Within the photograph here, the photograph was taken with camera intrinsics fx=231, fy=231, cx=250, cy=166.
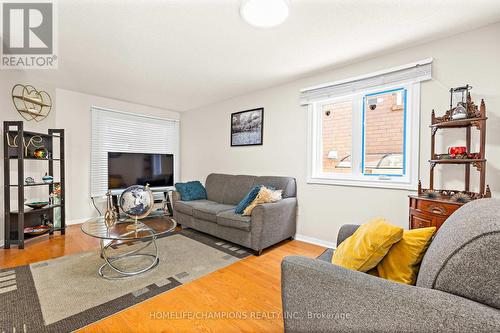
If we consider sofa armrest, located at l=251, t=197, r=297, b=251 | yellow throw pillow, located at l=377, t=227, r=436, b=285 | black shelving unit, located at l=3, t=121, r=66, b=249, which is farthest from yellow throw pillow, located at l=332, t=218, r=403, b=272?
black shelving unit, located at l=3, t=121, r=66, b=249

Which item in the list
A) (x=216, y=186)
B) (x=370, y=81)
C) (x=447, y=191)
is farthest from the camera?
(x=216, y=186)

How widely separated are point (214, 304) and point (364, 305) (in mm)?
1281

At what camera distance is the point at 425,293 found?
0.77 m

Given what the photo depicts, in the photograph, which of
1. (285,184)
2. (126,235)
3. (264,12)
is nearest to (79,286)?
(126,235)

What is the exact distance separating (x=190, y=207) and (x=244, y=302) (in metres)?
1.97

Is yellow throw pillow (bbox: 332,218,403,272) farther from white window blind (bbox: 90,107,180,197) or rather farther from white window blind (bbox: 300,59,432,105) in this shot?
→ white window blind (bbox: 90,107,180,197)

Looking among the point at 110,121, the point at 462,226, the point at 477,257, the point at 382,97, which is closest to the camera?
the point at 477,257

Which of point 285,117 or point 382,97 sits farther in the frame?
point 285,117

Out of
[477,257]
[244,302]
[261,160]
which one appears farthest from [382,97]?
[244,302]

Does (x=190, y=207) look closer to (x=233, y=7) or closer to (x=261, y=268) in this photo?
(x=261, y=268)

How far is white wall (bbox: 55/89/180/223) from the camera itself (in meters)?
3.81

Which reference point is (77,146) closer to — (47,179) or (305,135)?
(47,179)

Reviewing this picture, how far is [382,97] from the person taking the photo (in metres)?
2.75

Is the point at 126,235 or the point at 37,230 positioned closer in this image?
the point at 126,235
